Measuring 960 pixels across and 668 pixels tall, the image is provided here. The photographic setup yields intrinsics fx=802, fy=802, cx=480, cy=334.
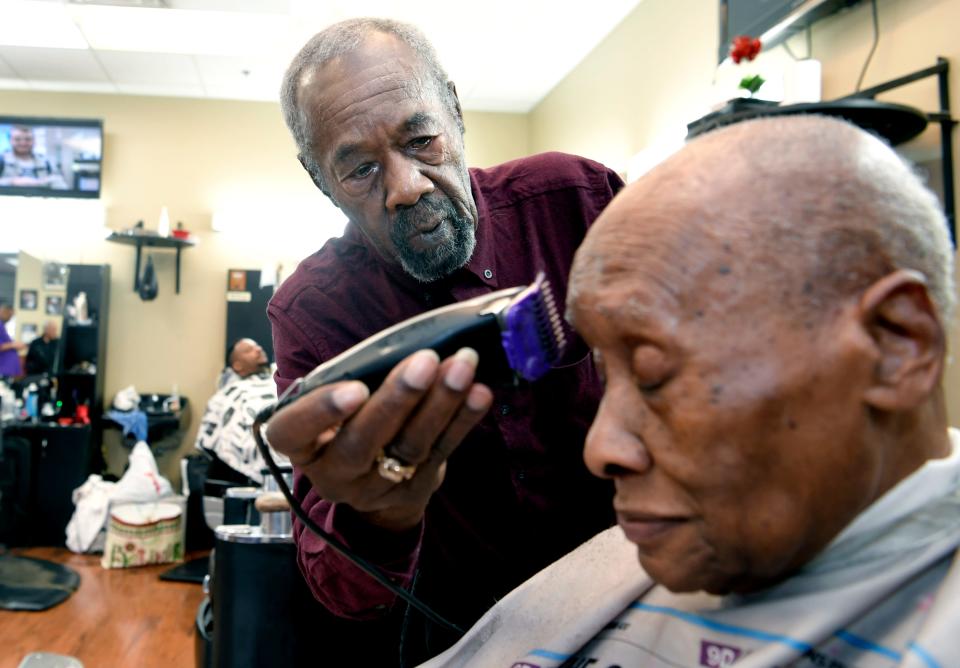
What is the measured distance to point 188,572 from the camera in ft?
15.8

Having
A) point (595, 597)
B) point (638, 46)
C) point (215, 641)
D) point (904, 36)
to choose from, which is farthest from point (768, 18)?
point (215, 641)

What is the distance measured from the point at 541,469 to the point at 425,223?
1.54 feet

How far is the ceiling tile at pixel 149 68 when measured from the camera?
222 inches

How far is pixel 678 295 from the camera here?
739 mm

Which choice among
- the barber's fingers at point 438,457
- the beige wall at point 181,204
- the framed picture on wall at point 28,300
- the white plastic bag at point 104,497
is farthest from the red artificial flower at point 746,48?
the framed picture on wall at point 28,300

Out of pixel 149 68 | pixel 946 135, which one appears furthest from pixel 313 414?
pixel 149 68

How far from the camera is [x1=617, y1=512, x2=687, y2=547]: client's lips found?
30.7 inches

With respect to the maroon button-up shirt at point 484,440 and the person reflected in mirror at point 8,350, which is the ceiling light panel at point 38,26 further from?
the maroon button-up shirt at point 484,440

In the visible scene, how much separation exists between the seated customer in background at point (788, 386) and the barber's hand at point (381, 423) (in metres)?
0.15

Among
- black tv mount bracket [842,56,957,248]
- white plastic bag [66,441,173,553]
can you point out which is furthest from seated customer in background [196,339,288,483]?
black tv mount bracket [842,56,957,248]

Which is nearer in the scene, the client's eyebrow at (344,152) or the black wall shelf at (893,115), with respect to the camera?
the client's eyebrow at (344,152)

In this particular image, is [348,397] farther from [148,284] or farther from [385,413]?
[148,284]

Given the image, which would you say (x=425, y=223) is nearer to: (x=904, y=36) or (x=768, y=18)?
(x=904, y=36)

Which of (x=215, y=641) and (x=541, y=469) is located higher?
(x=541, y=469)
